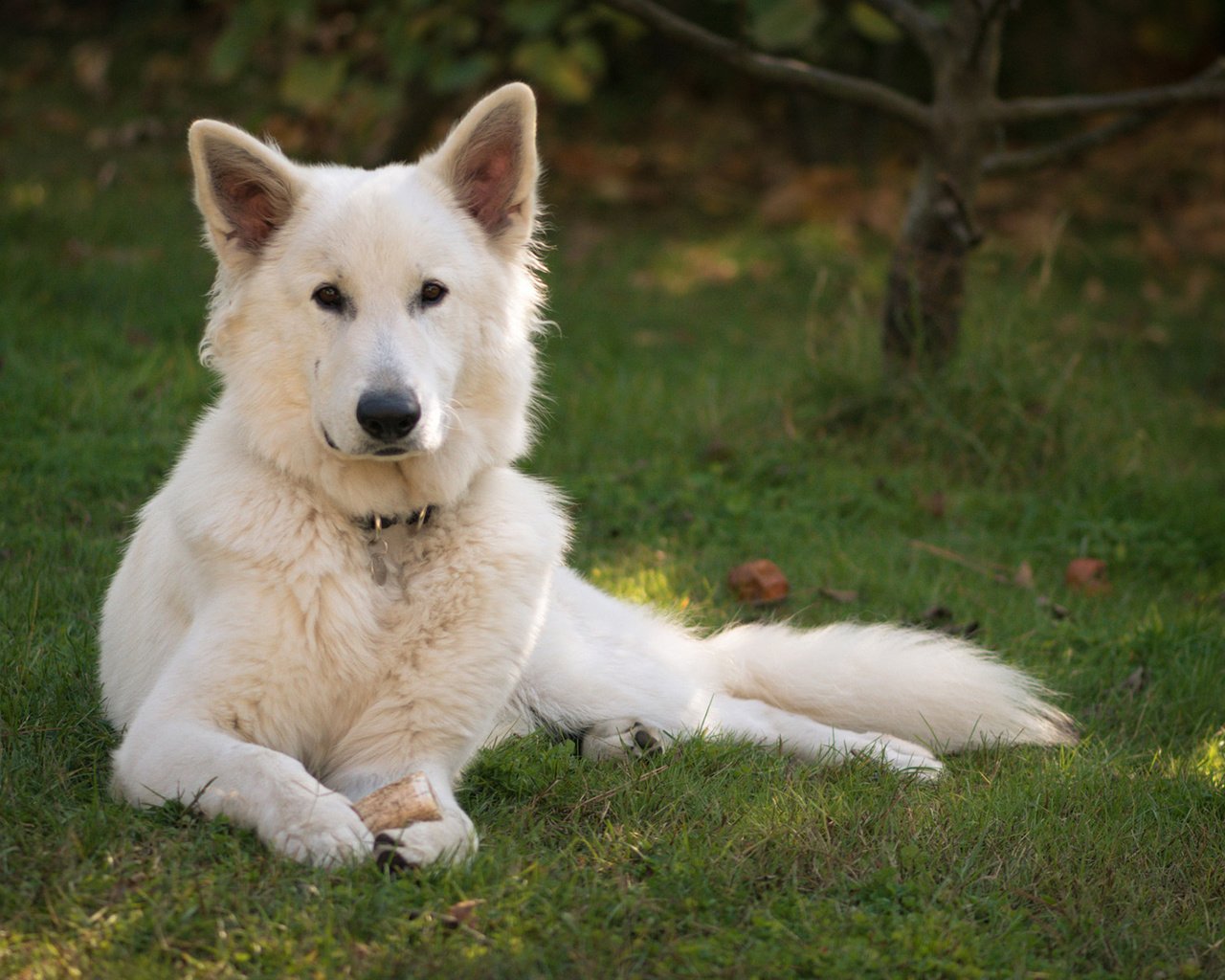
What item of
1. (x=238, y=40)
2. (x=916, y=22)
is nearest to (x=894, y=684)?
(x=916, y=22)

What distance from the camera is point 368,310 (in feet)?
11.2

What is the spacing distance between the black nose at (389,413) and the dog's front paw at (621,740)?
1.21 meters

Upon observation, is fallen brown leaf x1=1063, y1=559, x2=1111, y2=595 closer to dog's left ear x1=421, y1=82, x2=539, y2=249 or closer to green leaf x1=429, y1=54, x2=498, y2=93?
dog's left ear x1=421, y1=82, x2=539, y2=249

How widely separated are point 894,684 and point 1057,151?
13.1ft

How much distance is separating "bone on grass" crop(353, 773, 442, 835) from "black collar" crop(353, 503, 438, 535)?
0.78m

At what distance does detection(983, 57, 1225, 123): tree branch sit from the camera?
21.0ft

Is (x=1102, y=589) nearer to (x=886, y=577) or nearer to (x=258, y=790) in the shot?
(x=886, y=577)

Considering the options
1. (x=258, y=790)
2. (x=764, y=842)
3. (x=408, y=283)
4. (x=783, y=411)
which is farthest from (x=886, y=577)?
(x=258, y=790)

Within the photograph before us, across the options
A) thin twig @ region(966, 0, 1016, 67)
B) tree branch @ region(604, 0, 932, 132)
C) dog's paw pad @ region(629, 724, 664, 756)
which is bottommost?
dog's paw pad @ region(629, 724, 664, 756)

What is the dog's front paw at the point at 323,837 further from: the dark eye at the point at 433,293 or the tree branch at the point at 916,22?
the tree branch at the point at 916,22

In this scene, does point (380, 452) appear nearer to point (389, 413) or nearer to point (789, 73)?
point (389, 413)

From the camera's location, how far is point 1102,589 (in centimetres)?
560

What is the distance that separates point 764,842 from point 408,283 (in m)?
1.74

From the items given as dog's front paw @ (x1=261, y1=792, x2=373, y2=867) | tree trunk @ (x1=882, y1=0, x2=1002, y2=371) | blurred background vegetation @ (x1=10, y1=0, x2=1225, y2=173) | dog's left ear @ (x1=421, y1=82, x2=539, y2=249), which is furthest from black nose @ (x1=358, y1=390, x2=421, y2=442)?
blurred background vegetation @ (x1=10, y1=0, x2=1225, y2=173)
